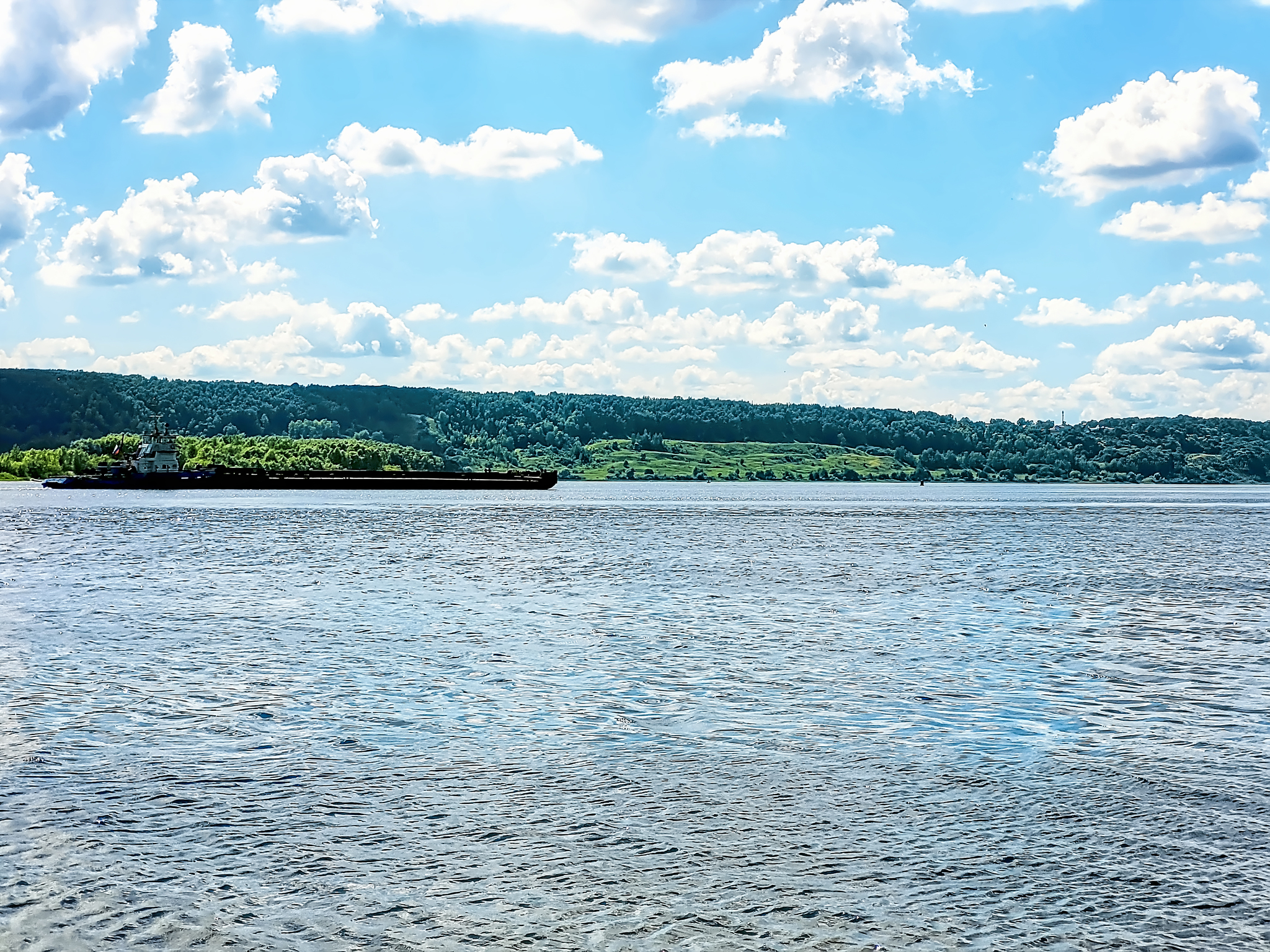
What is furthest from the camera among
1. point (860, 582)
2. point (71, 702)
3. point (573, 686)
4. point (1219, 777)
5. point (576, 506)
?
point (576, 506)

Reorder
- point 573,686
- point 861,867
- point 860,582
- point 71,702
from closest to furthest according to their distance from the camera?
point 861,867
point 71,702
point 573,686
point 860,582

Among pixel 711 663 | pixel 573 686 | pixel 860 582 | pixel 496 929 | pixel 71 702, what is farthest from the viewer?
pixel 860 582

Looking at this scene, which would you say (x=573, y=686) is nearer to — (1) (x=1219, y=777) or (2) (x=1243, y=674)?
(1) (x=1219, y=777)

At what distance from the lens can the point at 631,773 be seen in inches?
784

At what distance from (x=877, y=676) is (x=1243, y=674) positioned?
30.2ft

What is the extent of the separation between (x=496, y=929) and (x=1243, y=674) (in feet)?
79.3

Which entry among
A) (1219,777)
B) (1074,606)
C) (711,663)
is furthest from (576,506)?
(1219,777)

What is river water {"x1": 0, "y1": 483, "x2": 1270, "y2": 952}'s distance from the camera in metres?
13.3

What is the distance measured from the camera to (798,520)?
146750mm

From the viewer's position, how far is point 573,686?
28500mm

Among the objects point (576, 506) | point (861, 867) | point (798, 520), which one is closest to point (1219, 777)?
point (861, 867)

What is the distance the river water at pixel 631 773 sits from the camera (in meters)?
13.3

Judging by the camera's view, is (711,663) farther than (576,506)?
No

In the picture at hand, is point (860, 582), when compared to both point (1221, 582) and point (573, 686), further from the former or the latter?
point (573, 686)
